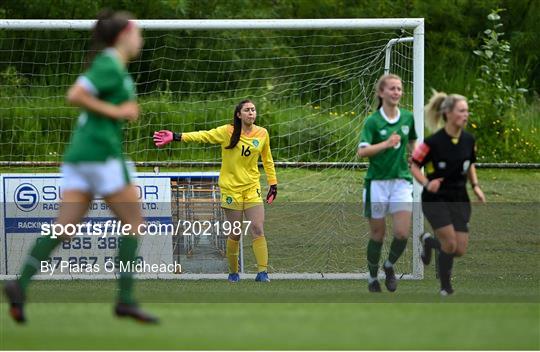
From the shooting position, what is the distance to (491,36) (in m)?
22.5

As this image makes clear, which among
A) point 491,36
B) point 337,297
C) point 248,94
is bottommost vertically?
point 337,297

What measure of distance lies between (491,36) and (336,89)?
8717mm

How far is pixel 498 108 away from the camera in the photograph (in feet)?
69.1

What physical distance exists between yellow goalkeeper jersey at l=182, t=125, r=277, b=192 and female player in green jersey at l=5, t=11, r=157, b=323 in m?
5.16

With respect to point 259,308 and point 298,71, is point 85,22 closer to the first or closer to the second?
point 259,308

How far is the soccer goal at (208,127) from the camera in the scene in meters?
13.3

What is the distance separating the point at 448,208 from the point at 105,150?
12.1 feet

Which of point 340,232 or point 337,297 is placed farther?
point 340,232

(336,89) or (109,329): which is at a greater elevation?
(336,89)

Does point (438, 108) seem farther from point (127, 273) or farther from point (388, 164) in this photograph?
point (127, 273)

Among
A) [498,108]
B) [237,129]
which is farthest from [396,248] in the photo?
[498,108]

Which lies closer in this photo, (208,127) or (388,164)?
(388,164)

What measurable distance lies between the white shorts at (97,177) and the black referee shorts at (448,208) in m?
3.39

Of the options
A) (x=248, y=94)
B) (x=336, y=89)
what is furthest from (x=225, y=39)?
(x=336, y=89)
